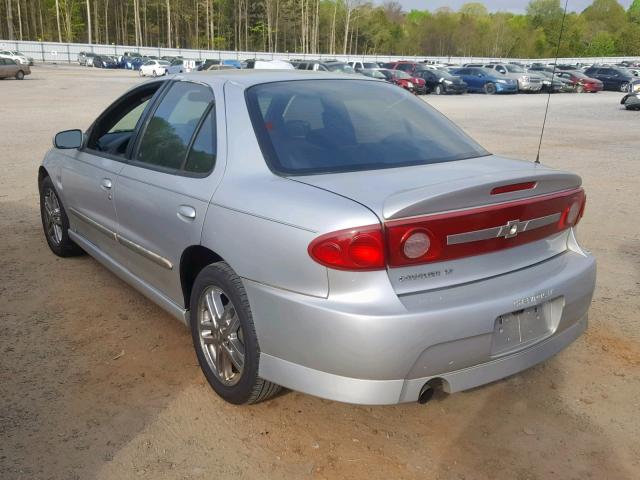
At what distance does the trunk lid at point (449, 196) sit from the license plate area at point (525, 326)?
0.20 meters

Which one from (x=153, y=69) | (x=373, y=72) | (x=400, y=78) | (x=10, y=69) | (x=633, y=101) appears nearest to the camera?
(x=633, y=101)

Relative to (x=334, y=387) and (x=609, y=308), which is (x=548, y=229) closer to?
(x=334, y=387)

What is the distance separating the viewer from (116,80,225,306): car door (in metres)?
3.12

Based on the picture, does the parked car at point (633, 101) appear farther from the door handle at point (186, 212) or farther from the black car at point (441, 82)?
the door handle at point (186, 212)

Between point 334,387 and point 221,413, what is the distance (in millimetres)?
809

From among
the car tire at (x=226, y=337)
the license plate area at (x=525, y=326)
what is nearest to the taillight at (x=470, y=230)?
the license plate area at (x=525, y=326)

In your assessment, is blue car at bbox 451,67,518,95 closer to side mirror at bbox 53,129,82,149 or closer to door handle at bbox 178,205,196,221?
side mirror at bbox 53,129,82,149

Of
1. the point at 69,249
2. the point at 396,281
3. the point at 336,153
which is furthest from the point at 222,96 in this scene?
the point at 69,249

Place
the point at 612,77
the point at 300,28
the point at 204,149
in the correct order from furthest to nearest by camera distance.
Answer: the point at 300,28 → the point at 612,77 → the point at 204,149

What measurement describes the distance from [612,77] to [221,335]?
43.2 metres

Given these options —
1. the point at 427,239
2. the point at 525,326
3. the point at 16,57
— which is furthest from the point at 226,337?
the point at 16,57

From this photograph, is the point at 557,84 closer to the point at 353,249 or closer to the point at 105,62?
the point at 353,249

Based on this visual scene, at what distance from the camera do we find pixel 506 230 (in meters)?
2.67

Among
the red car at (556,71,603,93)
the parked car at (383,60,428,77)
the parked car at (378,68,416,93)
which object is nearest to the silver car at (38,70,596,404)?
the parked car at (378,68,416,93)
